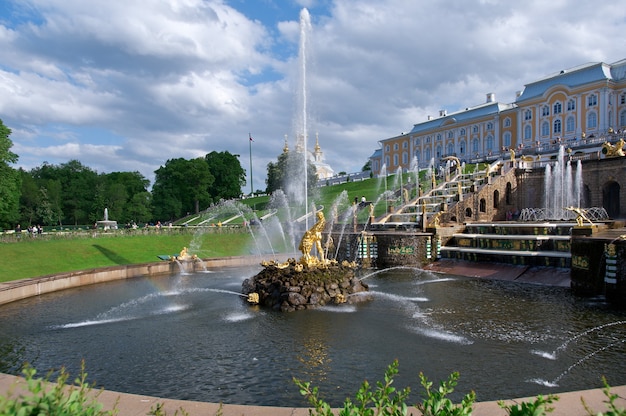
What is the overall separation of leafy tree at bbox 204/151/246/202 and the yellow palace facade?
36387 millimetres

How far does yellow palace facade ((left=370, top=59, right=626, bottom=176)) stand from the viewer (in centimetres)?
5194

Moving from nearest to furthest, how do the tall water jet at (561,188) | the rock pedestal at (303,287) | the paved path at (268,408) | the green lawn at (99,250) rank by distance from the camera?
the paved path at (268,408), the rock pedestal at (303,287), the green lawn at (99,250), the tall water jet at (561,188)

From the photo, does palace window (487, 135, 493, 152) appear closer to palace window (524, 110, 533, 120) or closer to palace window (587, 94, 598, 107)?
palace window (524, 110, 533, 120)

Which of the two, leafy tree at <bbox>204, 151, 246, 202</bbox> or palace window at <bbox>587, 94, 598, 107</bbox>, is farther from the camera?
leafy tree at <bbox>204, 151, 246, 202</bbox>

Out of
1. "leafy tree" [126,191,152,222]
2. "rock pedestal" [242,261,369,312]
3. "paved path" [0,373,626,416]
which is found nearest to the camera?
"paved path" [0,373,626,416]

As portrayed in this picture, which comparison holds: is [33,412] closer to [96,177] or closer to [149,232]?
[149,232]

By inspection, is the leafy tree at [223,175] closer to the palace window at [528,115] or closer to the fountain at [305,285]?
the palace window at [528,115]

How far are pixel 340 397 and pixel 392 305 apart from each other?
290 inches

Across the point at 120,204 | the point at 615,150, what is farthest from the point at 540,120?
the point at 120,204

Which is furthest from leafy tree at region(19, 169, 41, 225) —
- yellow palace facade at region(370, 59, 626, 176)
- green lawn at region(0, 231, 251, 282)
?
yellow palace facade at region(370, 59, 626, 176)

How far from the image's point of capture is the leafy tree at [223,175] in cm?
7856

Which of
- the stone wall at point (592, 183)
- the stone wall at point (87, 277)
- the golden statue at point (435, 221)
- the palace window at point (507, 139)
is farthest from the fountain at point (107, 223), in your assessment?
the palace window at point (507, 139)

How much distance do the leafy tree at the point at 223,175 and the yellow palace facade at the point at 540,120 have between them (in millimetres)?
36387

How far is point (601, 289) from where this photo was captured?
574 inches
